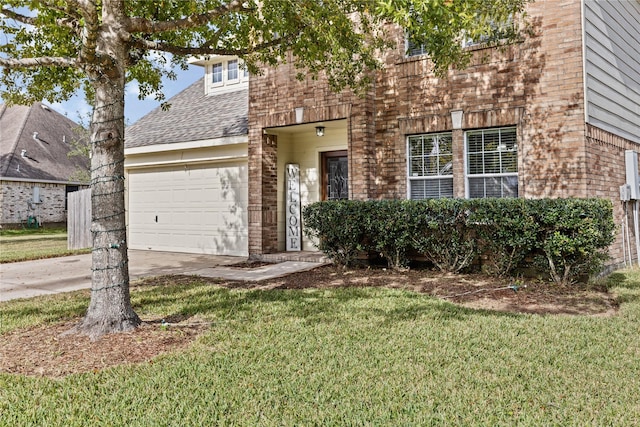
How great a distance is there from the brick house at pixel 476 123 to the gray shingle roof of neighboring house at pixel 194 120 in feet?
5.29

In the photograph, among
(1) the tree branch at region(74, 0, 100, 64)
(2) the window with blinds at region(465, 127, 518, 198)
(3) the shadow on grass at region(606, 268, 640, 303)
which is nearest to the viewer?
(1) the tree branch at region(74, 0, 100, 64)

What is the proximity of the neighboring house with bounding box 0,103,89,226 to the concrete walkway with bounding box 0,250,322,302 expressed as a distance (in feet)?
49.3

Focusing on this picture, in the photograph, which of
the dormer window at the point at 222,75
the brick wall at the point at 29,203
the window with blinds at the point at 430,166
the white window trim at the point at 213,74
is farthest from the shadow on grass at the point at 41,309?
the brick wall at the point at 29,203

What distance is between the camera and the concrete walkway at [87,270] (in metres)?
7.96

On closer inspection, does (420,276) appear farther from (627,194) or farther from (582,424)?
(582,424)

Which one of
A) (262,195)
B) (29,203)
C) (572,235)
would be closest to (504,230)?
(572,235)

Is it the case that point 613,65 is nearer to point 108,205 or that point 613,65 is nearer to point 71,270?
point 108,205

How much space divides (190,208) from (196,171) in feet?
3.37

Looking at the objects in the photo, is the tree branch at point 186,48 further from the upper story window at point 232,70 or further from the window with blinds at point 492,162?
the upper story window at point 232,70

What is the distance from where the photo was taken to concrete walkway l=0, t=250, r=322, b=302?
26.1ft

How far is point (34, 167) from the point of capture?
1050 inches

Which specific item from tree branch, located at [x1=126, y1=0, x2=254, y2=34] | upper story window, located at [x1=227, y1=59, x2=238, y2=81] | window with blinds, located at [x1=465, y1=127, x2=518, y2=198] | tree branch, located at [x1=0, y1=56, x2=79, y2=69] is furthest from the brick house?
tree branch, located at [x1=0, y1=56, x2=79, y2=69]

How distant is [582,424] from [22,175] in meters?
29.0

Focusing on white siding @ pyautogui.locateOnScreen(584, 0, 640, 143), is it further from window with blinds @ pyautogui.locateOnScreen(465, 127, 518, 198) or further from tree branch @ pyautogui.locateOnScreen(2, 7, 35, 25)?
tree branch @ pyautogui.locateOnScreen(2, 7, 35, 25)
